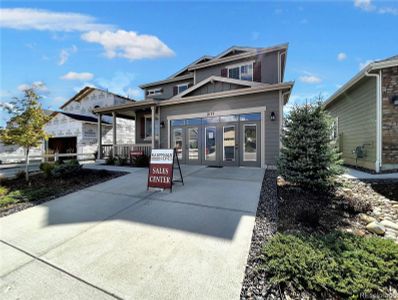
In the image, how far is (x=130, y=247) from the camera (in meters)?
2.85

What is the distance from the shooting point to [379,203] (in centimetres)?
455

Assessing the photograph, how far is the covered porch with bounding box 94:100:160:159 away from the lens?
11172 mm

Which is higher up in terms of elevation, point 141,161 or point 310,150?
point 310,150

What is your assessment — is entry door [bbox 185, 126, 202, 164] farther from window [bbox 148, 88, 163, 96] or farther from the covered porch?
window [bbox 148, 88, 163, 96]

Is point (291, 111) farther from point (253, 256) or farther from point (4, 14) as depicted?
point (4, 14)

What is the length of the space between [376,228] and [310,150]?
2.34m

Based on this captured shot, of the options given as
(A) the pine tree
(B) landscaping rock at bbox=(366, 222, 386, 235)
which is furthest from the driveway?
(B) landscaping rock at bbox=(366, 222, 386, 235)

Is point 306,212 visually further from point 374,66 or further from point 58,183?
point 58,183

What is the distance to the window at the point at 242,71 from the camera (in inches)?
441

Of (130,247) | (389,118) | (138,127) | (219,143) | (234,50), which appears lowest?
(130,247)

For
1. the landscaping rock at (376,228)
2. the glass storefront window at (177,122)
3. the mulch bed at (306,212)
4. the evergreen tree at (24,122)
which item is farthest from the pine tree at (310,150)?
the evergreen tree at (24,122)

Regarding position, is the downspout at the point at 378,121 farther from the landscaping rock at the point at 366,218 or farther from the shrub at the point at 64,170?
the shrub at the point at 64,170

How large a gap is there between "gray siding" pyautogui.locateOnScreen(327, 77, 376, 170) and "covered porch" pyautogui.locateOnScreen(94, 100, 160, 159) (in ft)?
34.3

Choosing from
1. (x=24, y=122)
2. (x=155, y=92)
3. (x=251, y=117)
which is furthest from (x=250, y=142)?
(x=155, y=92)
